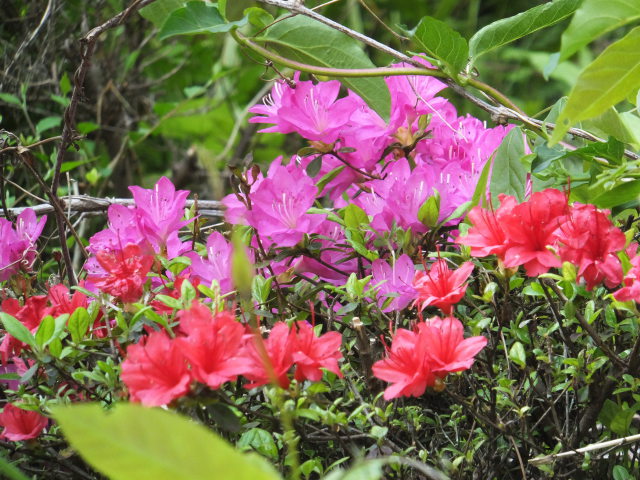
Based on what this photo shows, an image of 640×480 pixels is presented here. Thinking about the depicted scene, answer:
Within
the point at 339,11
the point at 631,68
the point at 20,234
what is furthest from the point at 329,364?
the point at 339,11

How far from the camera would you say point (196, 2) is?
740 millimetres

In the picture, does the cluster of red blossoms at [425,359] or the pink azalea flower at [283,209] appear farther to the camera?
the pink azalea flower at [283,209]

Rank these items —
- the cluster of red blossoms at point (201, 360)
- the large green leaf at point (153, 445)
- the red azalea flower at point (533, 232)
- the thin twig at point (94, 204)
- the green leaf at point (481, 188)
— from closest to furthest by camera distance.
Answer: the large green leaf at point (153, 445) → the cluster of red blossoms at point (201, 360) → the red azalea flower at point (533, 232) → the green leaf at point (481, 188) → the thin twig at point (94, 204)

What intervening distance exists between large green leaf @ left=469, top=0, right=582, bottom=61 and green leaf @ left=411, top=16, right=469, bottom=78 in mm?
29

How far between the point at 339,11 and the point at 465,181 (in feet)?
5.94

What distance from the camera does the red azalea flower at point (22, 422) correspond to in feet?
2.02

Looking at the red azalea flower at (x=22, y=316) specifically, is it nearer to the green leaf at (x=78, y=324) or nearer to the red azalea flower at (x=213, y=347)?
the green leaf at (x=78, y=324)

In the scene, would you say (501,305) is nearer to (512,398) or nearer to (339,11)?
(512,398)

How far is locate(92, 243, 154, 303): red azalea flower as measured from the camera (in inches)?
26.6

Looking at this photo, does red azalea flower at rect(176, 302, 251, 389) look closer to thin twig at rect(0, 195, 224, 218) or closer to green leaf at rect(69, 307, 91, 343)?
green leaf at rect(69, 307, 91, 343)

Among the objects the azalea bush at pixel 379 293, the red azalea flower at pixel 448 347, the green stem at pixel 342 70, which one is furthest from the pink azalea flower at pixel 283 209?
the red azalea flower at pixel 448 347

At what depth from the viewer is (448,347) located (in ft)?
1.90

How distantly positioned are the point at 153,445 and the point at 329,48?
537 millimetres

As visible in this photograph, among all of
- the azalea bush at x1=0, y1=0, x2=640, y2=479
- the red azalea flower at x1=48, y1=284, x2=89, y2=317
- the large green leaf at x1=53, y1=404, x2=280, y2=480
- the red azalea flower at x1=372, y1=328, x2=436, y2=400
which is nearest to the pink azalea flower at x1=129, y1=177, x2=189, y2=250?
the azalea bush at x1=0, y1=0, x2=640, y2=479
